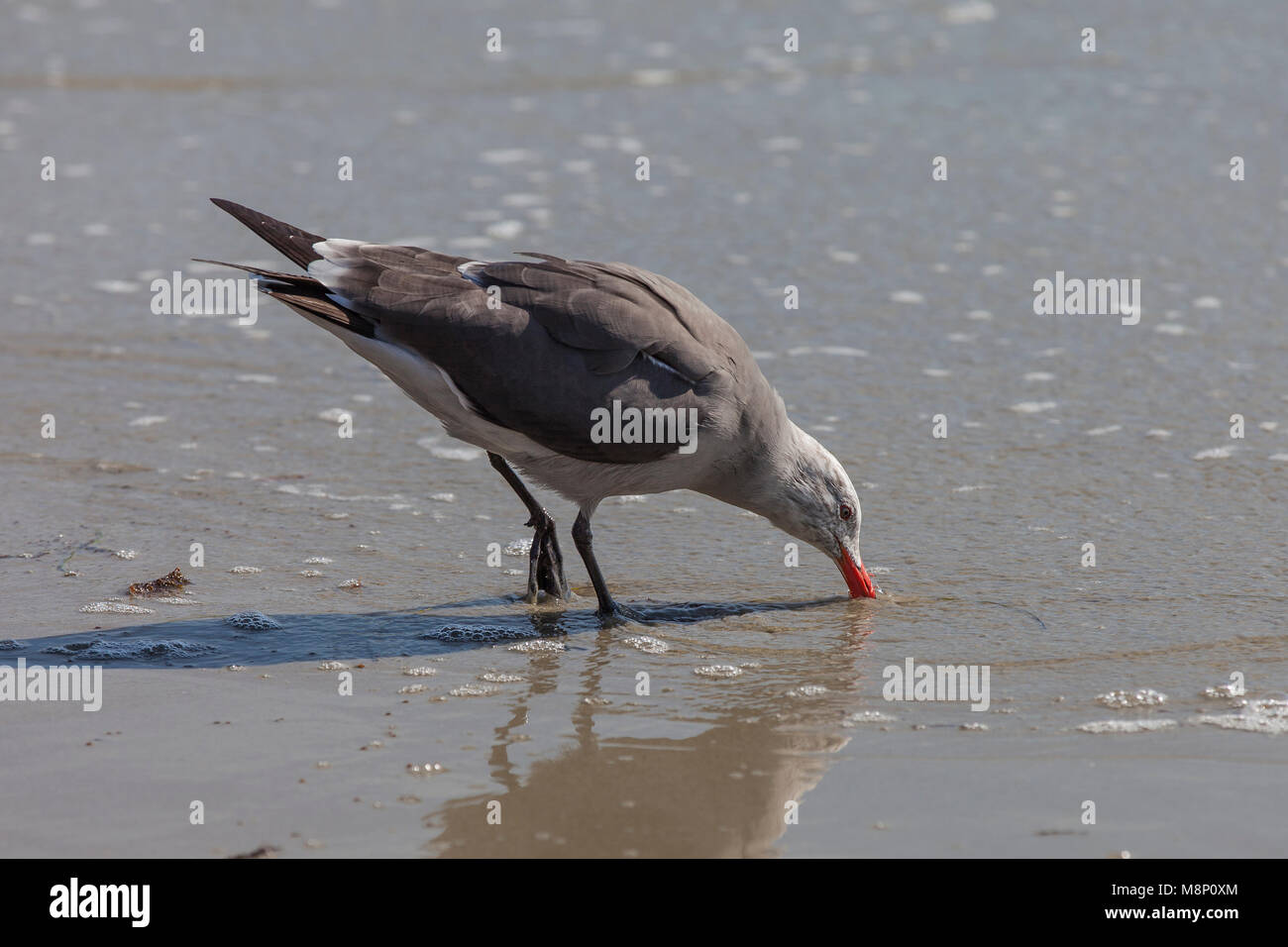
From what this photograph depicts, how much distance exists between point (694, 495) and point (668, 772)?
2.71 meters

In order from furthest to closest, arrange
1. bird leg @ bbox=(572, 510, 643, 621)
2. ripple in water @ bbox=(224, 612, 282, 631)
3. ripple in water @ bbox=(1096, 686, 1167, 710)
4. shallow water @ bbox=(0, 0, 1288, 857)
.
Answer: bird leg @ bbox=(572, 510, 643, 621), ripple in water @ bbox=(224, 612, 282, 631), ripple in water @ bbox=(1096, 686, 1167, 710), shallow water @ bbox=(0, 0, 1288, 857)

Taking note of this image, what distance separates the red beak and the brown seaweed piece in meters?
2.52

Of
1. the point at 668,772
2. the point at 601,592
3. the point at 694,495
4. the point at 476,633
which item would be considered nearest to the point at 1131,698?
the point at 668,772

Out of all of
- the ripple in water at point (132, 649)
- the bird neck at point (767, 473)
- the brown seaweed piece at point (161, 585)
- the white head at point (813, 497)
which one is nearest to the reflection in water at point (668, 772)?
the white head at point (813, 497)

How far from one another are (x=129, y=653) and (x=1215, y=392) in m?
5.29

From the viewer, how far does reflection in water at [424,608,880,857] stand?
3986 millimetres

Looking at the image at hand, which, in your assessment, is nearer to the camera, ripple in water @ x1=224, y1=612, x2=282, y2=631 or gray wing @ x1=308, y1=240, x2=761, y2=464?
ripple in water @ x1=224, y1=612, x2=282, y2=631

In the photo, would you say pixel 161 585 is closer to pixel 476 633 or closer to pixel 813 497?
pixel 476 633

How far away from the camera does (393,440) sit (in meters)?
7.31

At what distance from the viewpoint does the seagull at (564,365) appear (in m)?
5.54

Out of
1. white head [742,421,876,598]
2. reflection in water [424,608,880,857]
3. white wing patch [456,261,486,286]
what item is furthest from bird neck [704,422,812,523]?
white wing patch [456,261,486,286]

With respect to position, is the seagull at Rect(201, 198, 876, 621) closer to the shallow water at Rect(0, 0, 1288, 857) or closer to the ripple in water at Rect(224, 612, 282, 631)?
the shallow water at Rect(0, 0, 1288, 857)
